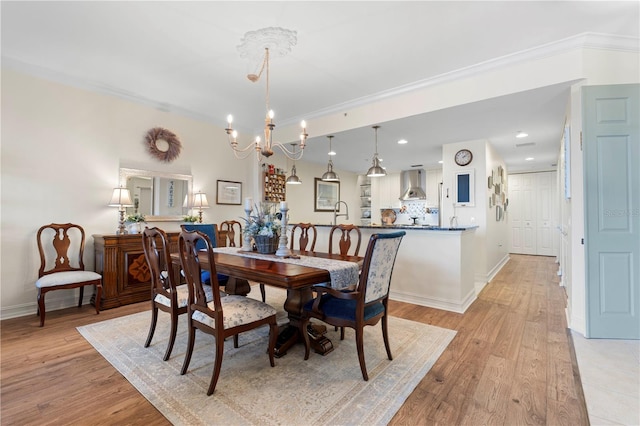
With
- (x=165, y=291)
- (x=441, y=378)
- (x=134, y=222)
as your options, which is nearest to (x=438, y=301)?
(x=441, y=378)

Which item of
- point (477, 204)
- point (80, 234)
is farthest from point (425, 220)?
point (80, 234)

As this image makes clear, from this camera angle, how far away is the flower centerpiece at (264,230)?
2722 mm

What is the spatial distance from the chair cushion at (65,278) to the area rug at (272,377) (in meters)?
0.59

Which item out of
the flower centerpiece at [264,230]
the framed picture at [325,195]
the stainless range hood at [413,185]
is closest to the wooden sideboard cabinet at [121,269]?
the flower centerpiece at [264,230]

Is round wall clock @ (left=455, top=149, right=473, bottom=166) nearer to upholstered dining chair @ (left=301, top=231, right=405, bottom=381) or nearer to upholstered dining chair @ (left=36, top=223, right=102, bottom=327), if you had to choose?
upholstered dining chair @ (left=301, top=231, right=405, bottom=381)

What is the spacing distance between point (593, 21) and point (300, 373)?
3669 mm

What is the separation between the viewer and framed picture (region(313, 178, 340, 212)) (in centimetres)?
716

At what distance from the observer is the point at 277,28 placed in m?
2.49

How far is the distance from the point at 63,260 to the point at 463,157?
229 inches

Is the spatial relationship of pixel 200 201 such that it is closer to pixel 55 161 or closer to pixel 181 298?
pixel 55 161

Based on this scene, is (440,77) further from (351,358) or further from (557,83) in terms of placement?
(351,358)

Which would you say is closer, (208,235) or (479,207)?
(208,235)

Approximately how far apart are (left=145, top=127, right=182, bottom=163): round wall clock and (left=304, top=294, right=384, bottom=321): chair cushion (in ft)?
11.1

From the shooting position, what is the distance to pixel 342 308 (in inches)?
82.2
